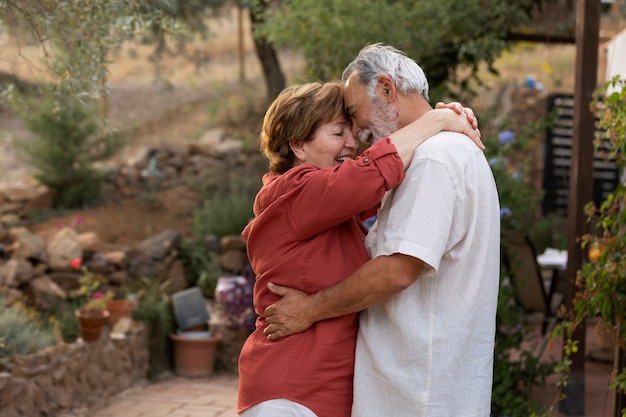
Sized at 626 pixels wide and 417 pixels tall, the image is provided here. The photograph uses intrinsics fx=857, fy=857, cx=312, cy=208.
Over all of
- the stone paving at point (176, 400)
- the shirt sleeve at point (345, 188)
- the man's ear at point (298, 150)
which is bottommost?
the stone paving at point (176, 400)

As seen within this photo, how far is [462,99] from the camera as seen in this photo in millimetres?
7078

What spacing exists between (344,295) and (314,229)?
0.61 feet

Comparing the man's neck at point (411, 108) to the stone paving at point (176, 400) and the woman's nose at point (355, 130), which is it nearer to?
the woman's nose at point (355, 130)

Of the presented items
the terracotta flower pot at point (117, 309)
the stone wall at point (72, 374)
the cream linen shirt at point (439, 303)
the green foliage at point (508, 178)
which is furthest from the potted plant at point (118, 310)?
the cream linen shirt at point (439, 303)

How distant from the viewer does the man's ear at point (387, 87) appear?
225cm

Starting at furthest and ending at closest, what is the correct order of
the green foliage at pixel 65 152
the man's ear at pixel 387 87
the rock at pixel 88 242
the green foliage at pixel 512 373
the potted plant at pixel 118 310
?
the green foliage at pixel 65 152 → the rock at pixel 88 242 → the potted plant at pixel 118 310 → the green foliage at pixel 512 373 → the man's ear at pixel 387 87

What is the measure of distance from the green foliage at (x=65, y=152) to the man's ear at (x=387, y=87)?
7315mm

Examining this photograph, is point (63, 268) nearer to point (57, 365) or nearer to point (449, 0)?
point (57, 365)

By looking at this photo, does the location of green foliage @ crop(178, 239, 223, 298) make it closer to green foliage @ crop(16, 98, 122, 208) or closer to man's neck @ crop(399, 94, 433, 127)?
green foliage @ crop(16, 98, 122, 208)

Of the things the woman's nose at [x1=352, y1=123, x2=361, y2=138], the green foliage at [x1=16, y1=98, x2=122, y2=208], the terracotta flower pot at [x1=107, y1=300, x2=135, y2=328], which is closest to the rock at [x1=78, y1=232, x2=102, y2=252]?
the terracotta flower pot at [x1=107, y1=300, x2=135, y2=328]

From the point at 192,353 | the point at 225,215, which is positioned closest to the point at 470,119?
the point at 192,353

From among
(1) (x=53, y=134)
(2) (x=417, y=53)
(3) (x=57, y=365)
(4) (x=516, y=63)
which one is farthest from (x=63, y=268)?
(4) (x=516, y=63)

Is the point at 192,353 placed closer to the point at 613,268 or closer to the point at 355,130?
the point at 613,268

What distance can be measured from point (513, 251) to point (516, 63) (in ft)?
41.3
